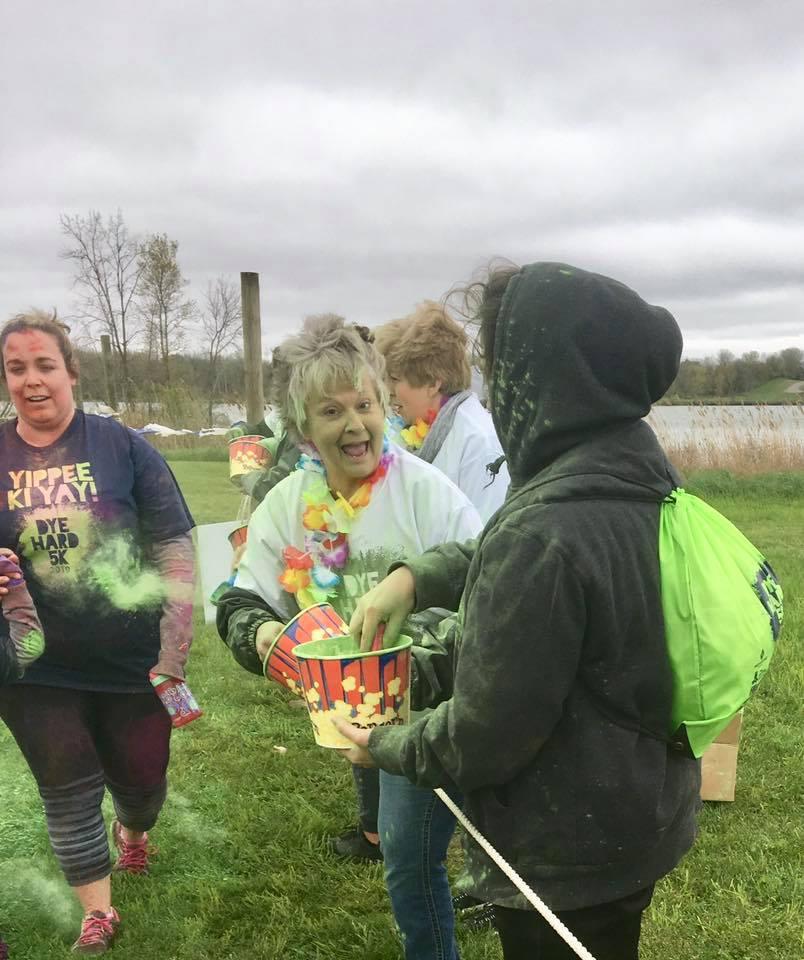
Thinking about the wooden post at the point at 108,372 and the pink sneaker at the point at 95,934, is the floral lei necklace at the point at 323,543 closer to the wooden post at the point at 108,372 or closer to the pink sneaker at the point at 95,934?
the pink sneaker at the point at 95,934

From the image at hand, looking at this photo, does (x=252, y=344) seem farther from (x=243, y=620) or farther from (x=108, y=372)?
(x=243, y=620)

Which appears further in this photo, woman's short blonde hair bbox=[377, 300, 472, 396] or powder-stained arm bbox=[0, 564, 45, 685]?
woman's short blonde hair bbox=[377, 300, 472, 396]

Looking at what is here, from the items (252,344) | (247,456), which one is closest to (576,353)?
(247,456)

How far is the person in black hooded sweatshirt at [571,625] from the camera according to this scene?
132 centimetres

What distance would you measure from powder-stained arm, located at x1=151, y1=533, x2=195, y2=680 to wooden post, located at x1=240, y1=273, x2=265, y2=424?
260cm

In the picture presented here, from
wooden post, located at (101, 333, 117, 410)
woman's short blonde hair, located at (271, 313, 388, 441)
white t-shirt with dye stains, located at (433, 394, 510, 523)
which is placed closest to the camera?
woman's short blonde hair, located at (271, 313, 388, 441)

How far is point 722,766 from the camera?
365 cm

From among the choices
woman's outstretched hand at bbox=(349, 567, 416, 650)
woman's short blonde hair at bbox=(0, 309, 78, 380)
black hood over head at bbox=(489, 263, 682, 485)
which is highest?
woman's short blonde hair at bbox=(0, 309, 78, 380)

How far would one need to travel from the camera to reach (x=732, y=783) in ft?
12.0

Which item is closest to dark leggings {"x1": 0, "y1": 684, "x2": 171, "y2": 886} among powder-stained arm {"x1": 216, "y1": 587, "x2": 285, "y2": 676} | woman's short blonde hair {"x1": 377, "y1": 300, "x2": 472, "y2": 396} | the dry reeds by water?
powder-stained arm {"x1": 216, "y1": 587, "x2": 285, "y2": 676}

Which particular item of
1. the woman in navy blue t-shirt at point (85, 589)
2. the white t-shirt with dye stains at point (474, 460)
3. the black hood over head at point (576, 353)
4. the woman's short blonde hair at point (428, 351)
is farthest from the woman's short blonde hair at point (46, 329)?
the black hood over head at point (576, 353)

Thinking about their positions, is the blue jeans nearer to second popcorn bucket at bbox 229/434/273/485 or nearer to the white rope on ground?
Result: the white rope on ground

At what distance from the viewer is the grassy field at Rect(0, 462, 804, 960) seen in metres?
2.85

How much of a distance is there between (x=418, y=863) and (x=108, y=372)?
2915 millimetres
